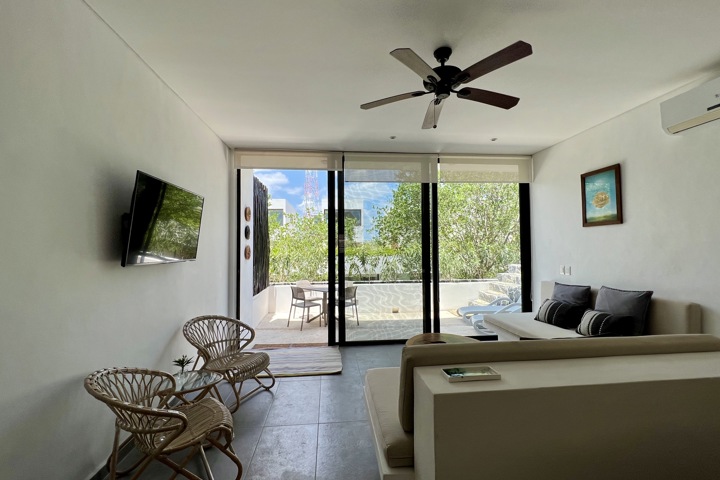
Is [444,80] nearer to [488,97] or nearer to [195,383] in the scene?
[488,97]

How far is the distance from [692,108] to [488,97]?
168 centimetres

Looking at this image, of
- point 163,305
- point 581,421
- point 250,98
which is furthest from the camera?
point 250,98

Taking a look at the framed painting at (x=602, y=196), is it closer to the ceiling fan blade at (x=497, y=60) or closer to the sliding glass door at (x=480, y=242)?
the sliding glass door at (x=480, y=242)

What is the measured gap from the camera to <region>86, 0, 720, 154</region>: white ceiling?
6.13 feet

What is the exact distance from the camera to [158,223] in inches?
91.4

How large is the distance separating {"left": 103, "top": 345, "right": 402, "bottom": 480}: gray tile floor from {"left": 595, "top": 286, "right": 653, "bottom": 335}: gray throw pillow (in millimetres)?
2549

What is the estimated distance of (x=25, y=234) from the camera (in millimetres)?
1479

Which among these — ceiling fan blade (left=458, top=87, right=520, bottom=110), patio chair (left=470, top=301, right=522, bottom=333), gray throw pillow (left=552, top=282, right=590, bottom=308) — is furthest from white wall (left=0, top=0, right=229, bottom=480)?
gray throw pillow (left=552, top=282, right=590, bottom=308)

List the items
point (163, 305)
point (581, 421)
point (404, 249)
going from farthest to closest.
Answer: point (404, 249) → point (163, 305) → point (581, 421)

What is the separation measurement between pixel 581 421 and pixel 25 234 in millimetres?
2549

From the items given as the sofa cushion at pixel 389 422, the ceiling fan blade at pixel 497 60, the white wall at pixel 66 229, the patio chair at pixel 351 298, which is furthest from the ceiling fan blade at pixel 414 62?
the patio chair at pixel 351 298

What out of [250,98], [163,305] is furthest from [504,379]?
[250,98]

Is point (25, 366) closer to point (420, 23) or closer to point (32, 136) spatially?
point (32, 136)

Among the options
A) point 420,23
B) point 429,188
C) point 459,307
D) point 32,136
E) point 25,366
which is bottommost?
point 459,307
